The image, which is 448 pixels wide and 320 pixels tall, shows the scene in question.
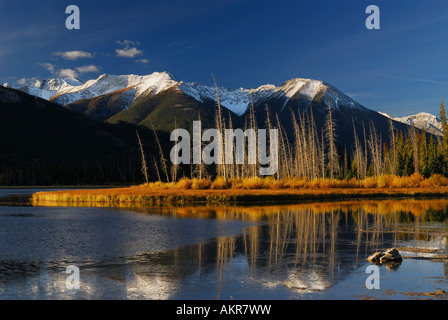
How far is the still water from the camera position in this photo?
41.3 ft

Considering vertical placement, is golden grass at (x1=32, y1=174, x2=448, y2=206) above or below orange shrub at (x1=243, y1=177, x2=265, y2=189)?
below

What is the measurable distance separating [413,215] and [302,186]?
36.1 meters

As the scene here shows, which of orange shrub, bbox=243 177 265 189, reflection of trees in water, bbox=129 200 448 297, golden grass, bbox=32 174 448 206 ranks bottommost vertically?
reflection of trees in water, bbox=129 200 448 297

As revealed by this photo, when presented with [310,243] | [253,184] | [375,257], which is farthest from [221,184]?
[375,257]

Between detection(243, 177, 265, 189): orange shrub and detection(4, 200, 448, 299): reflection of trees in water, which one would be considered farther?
detection(243, 177, 265, 189): orange shrub

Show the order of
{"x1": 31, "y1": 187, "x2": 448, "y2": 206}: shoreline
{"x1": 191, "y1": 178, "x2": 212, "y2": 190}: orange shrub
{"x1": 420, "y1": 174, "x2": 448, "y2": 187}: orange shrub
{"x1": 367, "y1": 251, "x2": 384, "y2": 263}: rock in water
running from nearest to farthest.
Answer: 1. {"x1": 367, "y1": 251, "x2": 384, "y2": 263}: rock in water
2. {"x1": 31, "y1": 187, "x2": 448, "y2": 206}: shoreline
3. {"x1": 191, "y1": 178, "x2": 212, "y2": 190}: orange shrub
4. {"x1": 420, "y1": 174, "x2": 448, "y2": 187}: orange shrub

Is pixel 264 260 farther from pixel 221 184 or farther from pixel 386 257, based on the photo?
pixel 221 184

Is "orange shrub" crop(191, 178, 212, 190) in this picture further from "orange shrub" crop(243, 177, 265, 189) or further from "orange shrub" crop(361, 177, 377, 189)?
"orange shrub" crop(361, 177, 377, 189)

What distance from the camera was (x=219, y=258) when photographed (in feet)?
58.2

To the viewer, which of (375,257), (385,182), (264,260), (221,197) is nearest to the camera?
(375,257)

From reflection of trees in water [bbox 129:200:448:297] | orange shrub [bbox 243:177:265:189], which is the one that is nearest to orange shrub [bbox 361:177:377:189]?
orange shrub [bbox 243:177:265:189]

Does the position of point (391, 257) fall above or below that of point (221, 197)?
below

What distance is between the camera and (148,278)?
14094mm

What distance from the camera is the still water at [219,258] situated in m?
12.6
